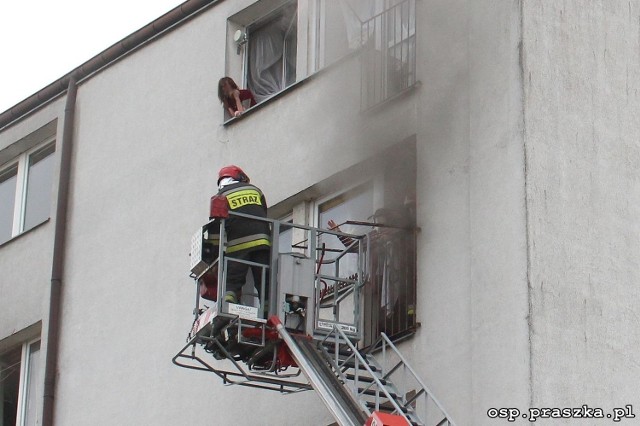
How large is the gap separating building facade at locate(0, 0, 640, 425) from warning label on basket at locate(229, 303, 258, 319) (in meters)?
1.35

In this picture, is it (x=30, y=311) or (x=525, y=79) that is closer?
(x=525, y=79)

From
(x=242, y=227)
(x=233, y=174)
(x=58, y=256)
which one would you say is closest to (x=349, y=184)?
(x=233, y=174)

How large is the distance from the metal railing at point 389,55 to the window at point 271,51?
71.4 inches

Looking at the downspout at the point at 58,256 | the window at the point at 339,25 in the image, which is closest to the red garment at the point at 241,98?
the window at the point at 339,25

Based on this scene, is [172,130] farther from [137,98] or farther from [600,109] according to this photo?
[600,109]

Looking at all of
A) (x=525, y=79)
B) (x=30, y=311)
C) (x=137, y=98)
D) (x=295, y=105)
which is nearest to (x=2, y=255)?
(x=30, y=311)

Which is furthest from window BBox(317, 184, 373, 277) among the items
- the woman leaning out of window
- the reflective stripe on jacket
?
the woman leaning out of window

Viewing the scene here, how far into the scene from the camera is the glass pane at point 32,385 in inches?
756

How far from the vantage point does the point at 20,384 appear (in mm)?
19422

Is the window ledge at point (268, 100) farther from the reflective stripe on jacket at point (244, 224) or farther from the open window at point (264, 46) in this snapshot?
the reflective stripe on jacket at point (244, 224)

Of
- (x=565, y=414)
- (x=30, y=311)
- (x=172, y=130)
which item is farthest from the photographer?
(x=30, y=311)

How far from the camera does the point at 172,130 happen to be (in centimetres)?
1828

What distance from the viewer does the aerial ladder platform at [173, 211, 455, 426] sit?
527 inches

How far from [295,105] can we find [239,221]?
269 centimetres
